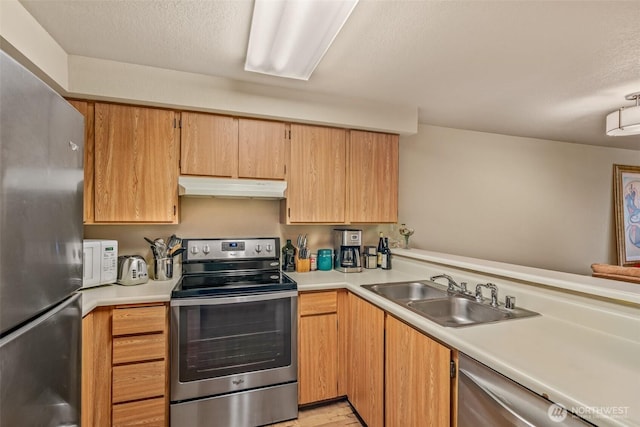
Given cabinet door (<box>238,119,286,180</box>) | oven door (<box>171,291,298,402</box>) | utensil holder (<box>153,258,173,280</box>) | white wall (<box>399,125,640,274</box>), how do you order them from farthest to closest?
white wall (<box>399,125,640,274</box>)
cabinet door (<box>238,119,286,180</box>)
utensil holder (<box>153,258,173,280</box>)
oven door (<box>171,291,298,402</box>)

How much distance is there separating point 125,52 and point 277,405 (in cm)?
244

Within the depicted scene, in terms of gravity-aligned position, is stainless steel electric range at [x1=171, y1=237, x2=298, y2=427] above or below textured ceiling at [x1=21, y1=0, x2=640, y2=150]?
below

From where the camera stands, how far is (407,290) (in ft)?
7.13

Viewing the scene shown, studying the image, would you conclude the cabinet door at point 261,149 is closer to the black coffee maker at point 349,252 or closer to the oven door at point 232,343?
the black coffee maker at point 349,252

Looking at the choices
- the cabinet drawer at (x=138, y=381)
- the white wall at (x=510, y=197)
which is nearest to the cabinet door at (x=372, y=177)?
the white wall at (x=510, y=197)

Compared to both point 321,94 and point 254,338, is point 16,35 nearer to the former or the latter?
point 321,94

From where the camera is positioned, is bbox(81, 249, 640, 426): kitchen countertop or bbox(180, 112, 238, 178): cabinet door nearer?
bbox(81, 249, 640, 426): kitchen countertop

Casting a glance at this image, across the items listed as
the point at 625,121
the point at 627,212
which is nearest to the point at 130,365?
the point at 625,121

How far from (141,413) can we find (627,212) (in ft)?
20.4

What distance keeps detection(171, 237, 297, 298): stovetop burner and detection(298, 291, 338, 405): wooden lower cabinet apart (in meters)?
0.24

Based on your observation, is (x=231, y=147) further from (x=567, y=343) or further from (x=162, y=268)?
(x=567, y=343)

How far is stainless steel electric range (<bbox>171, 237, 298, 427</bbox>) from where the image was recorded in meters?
1.80

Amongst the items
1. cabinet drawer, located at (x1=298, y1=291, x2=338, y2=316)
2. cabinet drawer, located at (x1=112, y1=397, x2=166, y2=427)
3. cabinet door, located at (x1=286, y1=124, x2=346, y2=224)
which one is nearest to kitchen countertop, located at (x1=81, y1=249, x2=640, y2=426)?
cabinet drawer, located at (x1=298, y1=291, x2=338, y2=316)

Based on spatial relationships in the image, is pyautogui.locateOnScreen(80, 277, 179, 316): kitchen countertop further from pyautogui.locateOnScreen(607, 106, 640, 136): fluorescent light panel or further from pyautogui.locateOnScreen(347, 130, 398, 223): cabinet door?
pyautogui.locateOnScreen(607, 106, 640, 136): fluorescent light panel
